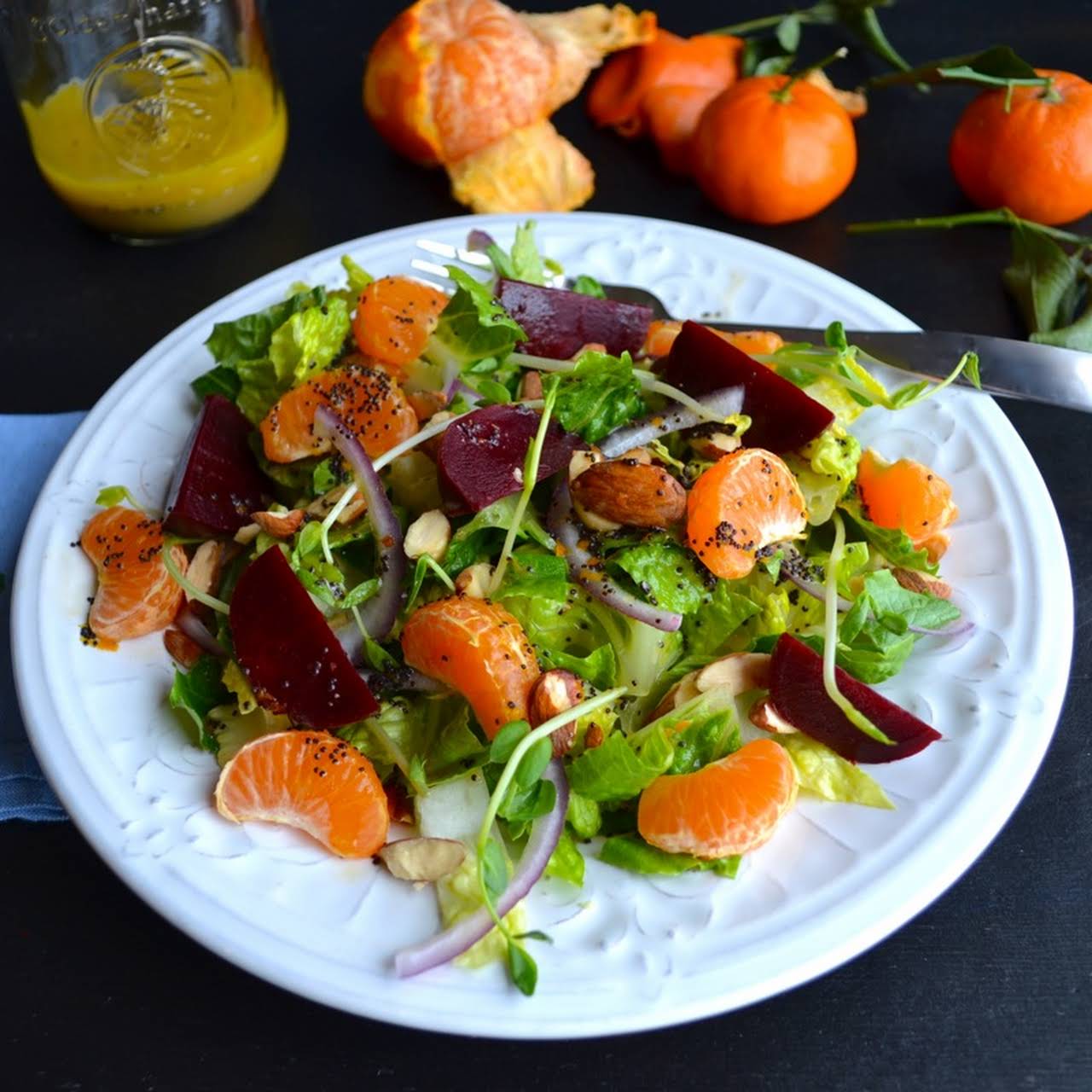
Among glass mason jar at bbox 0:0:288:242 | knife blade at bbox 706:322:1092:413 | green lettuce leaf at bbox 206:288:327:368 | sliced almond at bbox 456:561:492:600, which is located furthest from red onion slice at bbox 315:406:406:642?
glass mason jar at bbox 0:0:288:242

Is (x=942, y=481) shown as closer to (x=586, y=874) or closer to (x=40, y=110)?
(x=586, y=874)

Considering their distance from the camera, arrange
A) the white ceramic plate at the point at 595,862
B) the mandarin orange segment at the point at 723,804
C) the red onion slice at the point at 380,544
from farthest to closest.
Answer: the red onion slice at the point at 380,544 → the mandarin orange segment at the point at 723,804 → the white ceramic plate at the point at 595,862

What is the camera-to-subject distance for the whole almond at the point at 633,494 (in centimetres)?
187

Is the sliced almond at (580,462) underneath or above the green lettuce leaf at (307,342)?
underneath

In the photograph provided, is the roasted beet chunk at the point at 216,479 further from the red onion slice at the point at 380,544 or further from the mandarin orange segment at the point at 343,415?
the red onion slice at the point at 380,544

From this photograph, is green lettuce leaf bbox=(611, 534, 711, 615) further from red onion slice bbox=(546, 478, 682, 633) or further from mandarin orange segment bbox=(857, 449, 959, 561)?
mandarin orange segment bbox=(857, 449, 959, 561)

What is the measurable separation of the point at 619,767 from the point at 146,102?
1.98 meters

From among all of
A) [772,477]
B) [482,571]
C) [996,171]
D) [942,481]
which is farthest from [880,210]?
[482,571]

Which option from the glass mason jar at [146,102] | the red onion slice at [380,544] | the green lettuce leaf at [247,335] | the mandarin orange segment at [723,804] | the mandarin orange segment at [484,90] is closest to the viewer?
the mandarin orange segment at [723,804]

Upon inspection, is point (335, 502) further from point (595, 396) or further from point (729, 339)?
point (729, 339)

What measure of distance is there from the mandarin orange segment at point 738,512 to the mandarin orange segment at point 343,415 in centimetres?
55

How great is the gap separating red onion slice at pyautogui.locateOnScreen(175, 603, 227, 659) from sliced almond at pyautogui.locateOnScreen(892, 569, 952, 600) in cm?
114

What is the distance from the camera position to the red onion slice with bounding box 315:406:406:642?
75.7 inches

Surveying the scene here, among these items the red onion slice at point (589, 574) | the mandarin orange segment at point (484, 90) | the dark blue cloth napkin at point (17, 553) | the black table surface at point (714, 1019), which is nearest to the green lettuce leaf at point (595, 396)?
the red onion slice at point (589, 574)
